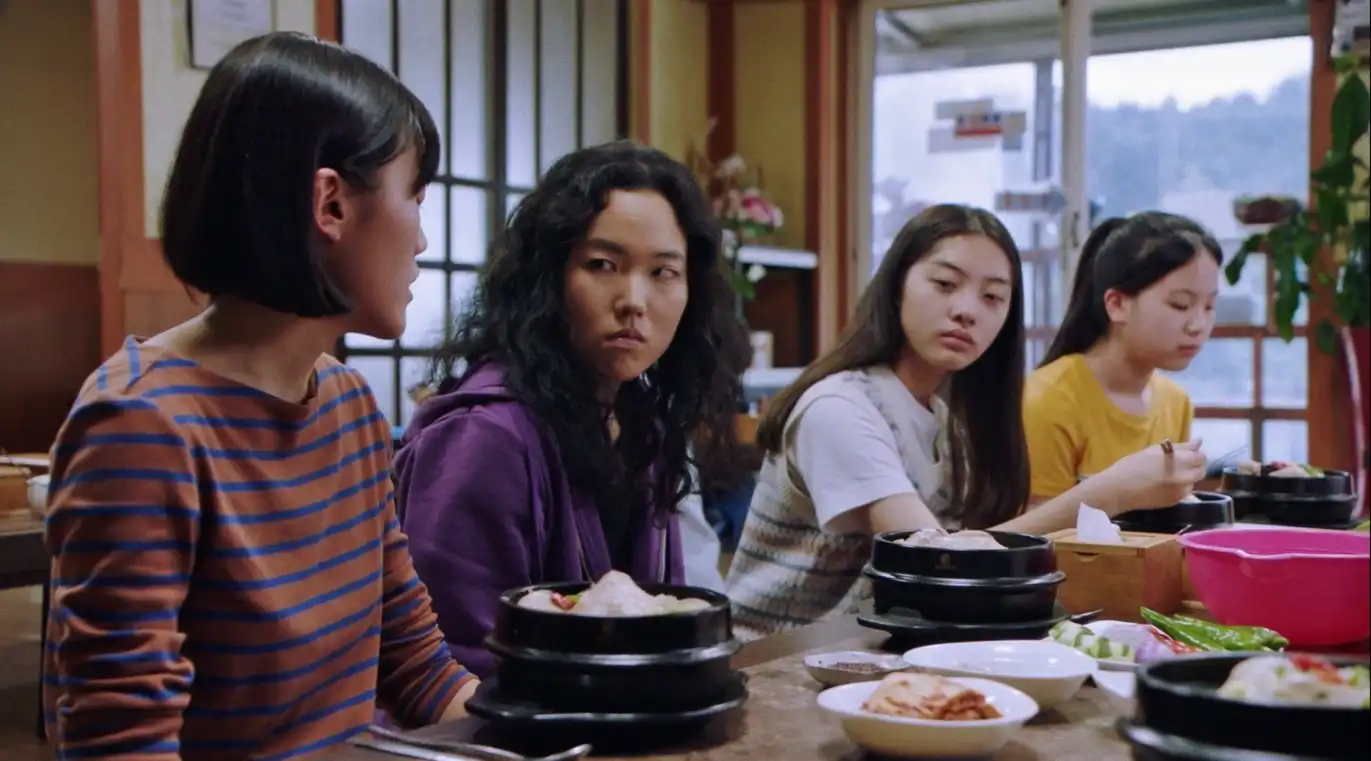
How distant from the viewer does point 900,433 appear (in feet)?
6.82

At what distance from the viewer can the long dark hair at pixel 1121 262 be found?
2701mm

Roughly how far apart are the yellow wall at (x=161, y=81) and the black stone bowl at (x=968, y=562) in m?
2.65

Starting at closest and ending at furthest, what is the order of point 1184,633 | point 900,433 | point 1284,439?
point 1184,633 < point 900,433 < point 1284,439

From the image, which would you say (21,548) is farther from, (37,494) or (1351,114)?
(1351,114)

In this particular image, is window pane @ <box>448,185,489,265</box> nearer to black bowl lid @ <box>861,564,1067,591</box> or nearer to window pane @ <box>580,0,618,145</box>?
window pane @ <box>580,0,618,145</box>

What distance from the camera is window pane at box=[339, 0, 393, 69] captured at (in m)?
4.07

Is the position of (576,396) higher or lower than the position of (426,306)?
lower

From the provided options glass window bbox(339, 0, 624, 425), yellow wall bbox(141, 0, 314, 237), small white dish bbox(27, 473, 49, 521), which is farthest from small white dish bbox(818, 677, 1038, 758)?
glass window bbox(339, 0, 624, 425)

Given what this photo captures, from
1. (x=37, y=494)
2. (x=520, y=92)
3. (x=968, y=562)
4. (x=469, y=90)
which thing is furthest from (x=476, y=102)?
(x=968, y=562)

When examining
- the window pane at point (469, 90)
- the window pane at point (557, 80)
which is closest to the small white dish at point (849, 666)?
the window pane at point (469, 90)

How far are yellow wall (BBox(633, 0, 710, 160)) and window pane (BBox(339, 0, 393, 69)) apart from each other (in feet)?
4.24

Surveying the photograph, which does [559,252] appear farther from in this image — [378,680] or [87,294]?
[87,294]

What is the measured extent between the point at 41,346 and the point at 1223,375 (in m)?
4.49

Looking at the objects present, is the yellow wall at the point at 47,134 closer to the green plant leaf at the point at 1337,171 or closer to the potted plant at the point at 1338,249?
the potted plant at the point at 1338,249
